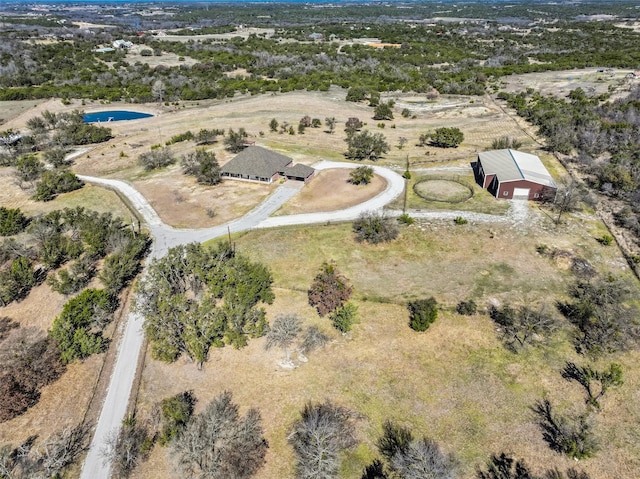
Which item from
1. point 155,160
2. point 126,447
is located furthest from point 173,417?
point 155,160

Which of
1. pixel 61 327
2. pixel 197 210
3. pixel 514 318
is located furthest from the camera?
pixel 197 210

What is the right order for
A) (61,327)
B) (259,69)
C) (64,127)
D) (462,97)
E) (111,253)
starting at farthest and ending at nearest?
(259,69)
(462,97)
(64,127)
(111,253)
(61,327)

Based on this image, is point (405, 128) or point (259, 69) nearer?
point (405, 128)

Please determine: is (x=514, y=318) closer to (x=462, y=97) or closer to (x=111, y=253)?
(x=111, y=253)

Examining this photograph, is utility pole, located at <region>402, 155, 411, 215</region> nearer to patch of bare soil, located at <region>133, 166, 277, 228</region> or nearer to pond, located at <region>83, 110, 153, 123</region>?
patch of bare soil, located at <region>133, 166, 277, 228</region>

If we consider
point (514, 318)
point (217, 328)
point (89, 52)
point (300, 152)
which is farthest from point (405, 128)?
point (89, 52)

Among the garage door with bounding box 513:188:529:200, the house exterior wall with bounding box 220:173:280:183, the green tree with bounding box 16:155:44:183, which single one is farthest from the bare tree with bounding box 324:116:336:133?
the green tree with bounding box 16:155:44:183

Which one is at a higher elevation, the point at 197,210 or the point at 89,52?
the point at 89,52
